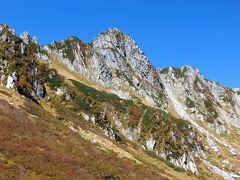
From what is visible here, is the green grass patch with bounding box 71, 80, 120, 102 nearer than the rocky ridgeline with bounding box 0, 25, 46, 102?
No

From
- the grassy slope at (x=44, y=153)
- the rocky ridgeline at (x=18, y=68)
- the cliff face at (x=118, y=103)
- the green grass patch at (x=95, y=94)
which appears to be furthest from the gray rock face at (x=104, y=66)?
the grassy slope at (x=44, y=153)

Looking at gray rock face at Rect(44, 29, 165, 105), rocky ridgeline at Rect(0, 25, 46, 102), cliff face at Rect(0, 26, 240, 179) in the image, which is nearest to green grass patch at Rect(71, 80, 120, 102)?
cliff face at Rect(0, 26, 240, 179)

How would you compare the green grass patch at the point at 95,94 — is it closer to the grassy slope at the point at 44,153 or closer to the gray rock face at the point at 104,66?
the gray rock face at the point at 104,66

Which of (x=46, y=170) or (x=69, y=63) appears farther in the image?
(x=69, y=63)

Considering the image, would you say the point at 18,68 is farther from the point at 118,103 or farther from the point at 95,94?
the point at 118,103

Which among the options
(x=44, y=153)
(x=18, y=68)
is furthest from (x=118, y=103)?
(x=44, y=153)

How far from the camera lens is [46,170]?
2862 centimetres

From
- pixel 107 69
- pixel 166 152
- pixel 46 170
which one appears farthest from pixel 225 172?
pixel 46 170

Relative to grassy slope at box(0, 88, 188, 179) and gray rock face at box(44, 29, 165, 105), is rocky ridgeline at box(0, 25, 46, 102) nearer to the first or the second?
grassy slope at box(0, 88, 188, 179)

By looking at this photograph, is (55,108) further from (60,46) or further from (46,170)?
(60,46)

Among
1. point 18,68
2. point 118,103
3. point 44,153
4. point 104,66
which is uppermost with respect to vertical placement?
point 104,66

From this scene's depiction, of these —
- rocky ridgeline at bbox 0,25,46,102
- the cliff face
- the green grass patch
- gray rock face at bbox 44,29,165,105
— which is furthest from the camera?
gray rock face at bbox 44,29,165,105

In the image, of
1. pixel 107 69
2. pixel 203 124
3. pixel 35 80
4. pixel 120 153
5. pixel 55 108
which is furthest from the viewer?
pixel 203 124

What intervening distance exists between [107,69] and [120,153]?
11443 cm
